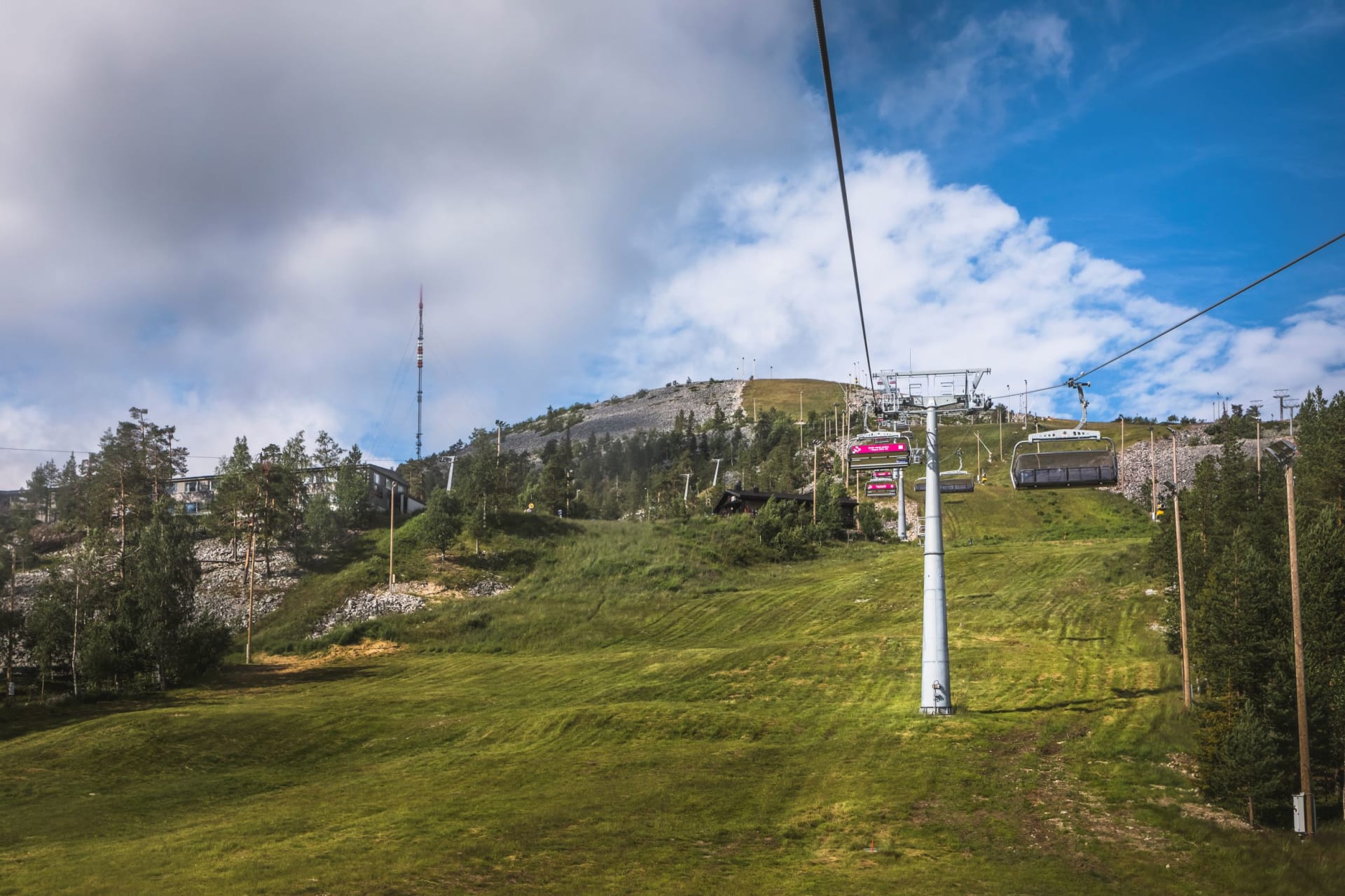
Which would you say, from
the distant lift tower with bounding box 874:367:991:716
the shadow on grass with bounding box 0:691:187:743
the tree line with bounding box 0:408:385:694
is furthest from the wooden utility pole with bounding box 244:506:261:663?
the distant lift tower with bounding box 874:367:991:716

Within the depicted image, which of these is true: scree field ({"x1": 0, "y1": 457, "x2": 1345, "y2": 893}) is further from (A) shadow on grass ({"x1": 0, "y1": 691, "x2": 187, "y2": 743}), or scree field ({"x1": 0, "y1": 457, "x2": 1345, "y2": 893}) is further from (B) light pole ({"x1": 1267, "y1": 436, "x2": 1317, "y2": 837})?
(B) light pole ({"x1": 1267, "y1": 436, "x2": 1317, "y2": 837})

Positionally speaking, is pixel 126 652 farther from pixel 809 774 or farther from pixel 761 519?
pixel 761 519

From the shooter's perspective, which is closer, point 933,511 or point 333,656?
point 933,511

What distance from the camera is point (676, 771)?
35.0 metres

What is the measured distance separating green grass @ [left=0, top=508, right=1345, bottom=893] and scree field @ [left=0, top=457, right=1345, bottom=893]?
153 mm

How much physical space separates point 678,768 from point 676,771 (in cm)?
45

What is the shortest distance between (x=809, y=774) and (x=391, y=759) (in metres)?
18.9

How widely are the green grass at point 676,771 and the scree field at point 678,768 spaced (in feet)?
0.50

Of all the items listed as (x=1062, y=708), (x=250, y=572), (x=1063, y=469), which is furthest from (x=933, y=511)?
(x=250, y=572)

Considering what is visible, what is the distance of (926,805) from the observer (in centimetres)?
2947

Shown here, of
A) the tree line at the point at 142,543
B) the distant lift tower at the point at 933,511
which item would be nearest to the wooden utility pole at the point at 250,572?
the tree line at the point at 142,543

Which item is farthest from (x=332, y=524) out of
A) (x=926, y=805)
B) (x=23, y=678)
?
(x=926, y=805)

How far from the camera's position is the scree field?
24.1m

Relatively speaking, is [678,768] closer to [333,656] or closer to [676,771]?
[676,771]
